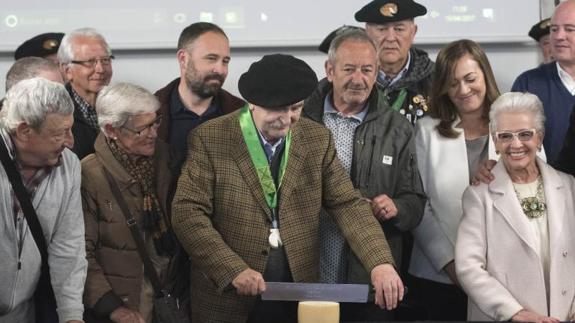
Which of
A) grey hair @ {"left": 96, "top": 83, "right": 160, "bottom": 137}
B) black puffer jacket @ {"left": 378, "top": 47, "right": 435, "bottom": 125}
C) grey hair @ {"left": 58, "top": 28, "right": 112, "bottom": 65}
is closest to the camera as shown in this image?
grey hair @ {"left": 96, "top": 83, "right": 160, "bottom": 137}

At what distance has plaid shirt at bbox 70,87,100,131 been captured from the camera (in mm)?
4559

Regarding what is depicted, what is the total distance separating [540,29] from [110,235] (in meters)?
2.56

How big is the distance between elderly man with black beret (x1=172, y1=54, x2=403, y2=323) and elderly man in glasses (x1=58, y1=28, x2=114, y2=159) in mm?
922

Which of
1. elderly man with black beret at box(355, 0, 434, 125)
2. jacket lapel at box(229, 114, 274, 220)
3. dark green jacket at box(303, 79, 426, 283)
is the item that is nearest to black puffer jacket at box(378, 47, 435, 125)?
elderly man with black beret at box(355, 0, 434, 125)

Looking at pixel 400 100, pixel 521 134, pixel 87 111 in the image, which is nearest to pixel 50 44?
pixel 87 111

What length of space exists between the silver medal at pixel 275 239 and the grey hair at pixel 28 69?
4.55 feet

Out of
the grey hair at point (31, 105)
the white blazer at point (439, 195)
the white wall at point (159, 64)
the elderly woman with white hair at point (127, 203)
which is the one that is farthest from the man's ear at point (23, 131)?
the white wall at point (159, 64)

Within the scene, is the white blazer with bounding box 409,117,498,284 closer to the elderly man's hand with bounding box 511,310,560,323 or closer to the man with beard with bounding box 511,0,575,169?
the man with beard with bounding box 511,0,575,169

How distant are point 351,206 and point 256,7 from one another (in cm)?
196

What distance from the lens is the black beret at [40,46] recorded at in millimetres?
5281

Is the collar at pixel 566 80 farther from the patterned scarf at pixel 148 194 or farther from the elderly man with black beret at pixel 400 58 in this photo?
the patterned scarf at pixel 148 194

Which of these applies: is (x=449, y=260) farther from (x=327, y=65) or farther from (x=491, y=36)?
(x=491, y=36)

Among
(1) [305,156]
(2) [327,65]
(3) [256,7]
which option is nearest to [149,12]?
(3) [256,7]

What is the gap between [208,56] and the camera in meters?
4.70
